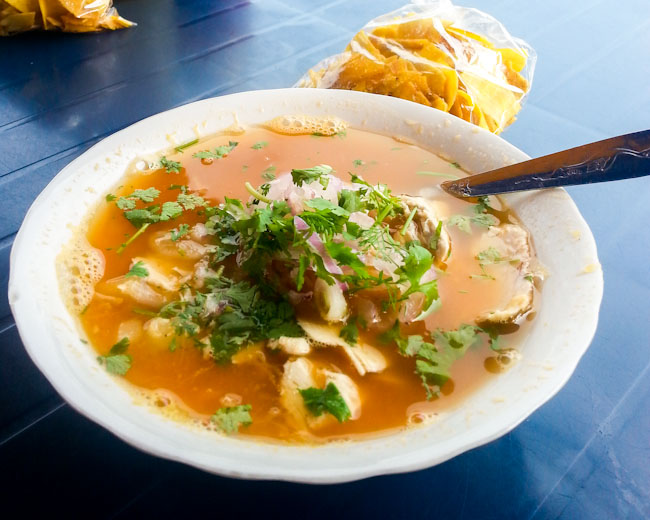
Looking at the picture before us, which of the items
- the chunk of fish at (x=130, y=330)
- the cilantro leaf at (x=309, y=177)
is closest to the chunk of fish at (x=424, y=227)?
the cilantro leaf at (x=309, y=177)

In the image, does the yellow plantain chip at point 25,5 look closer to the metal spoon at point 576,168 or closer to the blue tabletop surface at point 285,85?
the blue tabletop surface at point 285,85

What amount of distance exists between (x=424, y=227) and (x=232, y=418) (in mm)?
693

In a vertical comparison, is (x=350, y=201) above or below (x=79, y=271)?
above

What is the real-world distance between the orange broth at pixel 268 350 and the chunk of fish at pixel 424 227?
0.03 m

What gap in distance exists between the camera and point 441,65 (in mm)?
1917

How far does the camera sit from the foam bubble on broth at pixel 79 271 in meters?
1.24

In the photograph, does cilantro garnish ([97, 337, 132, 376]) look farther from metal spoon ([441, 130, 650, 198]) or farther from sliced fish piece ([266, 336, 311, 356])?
metal spoon ([441, 130, 650, 198])

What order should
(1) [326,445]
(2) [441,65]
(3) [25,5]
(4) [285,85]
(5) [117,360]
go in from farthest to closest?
(3) [25,5], (4) [285,85], (2) [441,65], (5) [117,360], (1) [326,445]

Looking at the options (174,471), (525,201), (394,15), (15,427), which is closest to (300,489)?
(174,471)

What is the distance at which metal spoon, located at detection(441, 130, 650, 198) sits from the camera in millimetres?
1254

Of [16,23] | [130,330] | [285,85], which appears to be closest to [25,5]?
[16,23]

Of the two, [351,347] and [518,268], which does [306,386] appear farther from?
[518,268]

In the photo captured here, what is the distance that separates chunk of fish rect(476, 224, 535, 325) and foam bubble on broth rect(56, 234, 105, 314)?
899 mm

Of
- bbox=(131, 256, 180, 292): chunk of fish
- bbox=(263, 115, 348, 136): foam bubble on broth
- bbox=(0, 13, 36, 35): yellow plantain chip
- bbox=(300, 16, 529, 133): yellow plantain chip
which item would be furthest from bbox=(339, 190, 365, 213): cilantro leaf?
bbox=(0, 13, 36, 35): yellow plantain chip
